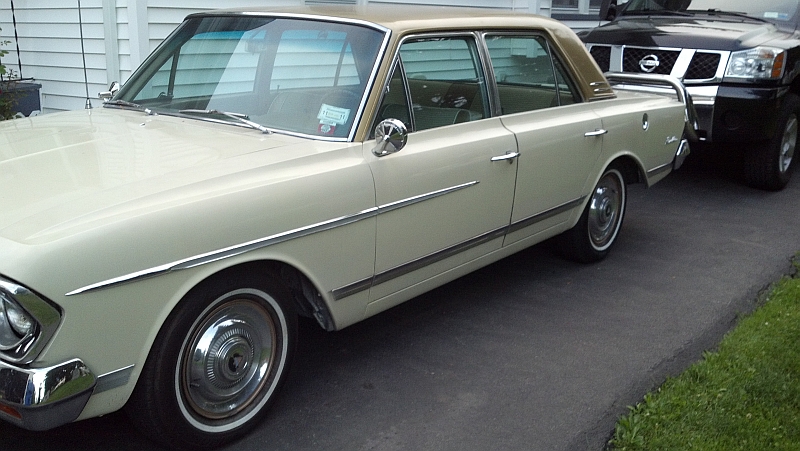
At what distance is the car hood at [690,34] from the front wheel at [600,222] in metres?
2.42

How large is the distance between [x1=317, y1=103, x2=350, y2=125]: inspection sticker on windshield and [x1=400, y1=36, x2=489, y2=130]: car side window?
0.40m

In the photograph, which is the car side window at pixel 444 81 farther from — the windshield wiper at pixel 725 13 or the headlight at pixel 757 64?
the windshield wiper at pixel 725 13

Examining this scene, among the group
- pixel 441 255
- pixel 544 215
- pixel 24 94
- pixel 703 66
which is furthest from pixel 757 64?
pixel 24 94

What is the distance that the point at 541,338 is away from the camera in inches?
172

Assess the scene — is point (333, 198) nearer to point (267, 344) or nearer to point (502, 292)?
point (267, 344)

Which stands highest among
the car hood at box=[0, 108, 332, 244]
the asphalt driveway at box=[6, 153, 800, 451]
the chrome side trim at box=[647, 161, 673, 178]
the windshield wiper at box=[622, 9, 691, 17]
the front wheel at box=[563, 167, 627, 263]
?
the windshield wiper at box=[622, 9, 691, 17]

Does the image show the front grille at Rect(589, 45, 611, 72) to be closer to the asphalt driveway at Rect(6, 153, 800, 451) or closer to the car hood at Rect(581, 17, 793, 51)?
the car hood at Rect(581, 17, 793, 51)

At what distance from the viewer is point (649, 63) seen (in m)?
7.54

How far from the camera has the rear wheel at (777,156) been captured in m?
7.42

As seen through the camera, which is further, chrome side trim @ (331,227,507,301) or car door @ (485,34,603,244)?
car door @ (485,34,603,244)

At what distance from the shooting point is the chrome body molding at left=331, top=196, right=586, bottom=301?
350 centimetres

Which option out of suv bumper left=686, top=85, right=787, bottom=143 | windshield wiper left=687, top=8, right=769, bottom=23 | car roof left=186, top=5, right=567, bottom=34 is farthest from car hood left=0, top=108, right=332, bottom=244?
windshield wiper left=687, top=8, right=769, bottom=23

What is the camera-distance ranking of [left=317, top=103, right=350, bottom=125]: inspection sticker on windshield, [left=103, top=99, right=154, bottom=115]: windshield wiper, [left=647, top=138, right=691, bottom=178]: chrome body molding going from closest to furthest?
[left=317, top=103, right=350, bottom=125]: inspection sticker on windshield → [left=103, top=99, right=154, bottom=115]: windshield wiper → [left=647, top=138, right=691, bottom=178]: chrome body molding

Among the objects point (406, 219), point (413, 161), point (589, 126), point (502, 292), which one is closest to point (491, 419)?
point (406, 219)
